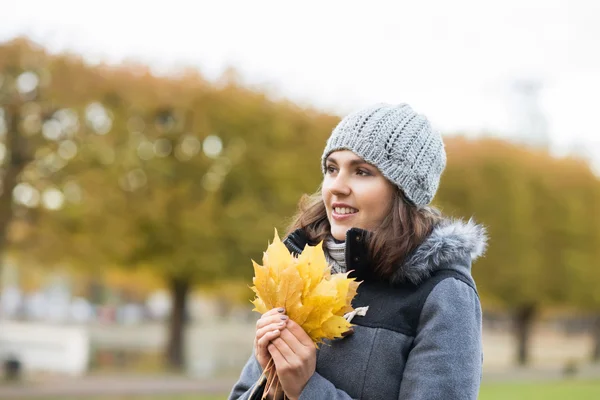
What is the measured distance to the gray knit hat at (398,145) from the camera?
2531 millimetres

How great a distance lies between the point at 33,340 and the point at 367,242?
27.8 m

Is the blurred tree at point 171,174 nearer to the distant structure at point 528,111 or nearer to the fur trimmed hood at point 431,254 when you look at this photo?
the fur trimmed hood at point 431,254

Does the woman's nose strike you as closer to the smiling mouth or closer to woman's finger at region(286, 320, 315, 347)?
the smiling mouth

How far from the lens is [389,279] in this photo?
250 cm

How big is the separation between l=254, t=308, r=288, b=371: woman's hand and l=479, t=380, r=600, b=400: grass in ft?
50.3

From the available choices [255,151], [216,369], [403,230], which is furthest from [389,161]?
[216,369]

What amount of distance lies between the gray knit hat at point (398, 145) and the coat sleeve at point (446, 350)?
36 centimetres

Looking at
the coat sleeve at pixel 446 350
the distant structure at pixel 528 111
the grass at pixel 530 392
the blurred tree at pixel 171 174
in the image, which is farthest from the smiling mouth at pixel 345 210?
the distant structure at pixel 528 111

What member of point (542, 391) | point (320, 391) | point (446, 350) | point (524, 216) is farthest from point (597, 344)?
point (320, 391)

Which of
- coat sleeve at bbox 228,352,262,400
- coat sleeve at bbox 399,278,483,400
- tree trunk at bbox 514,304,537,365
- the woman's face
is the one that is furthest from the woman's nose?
tree trunk at bbox 514,304,537,365

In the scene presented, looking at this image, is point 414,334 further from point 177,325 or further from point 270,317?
point 177,325

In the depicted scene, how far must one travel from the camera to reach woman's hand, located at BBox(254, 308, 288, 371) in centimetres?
225

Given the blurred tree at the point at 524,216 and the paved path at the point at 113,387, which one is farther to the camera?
the blurred tree at the point at 524,216

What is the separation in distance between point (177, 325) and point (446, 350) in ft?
72.2
